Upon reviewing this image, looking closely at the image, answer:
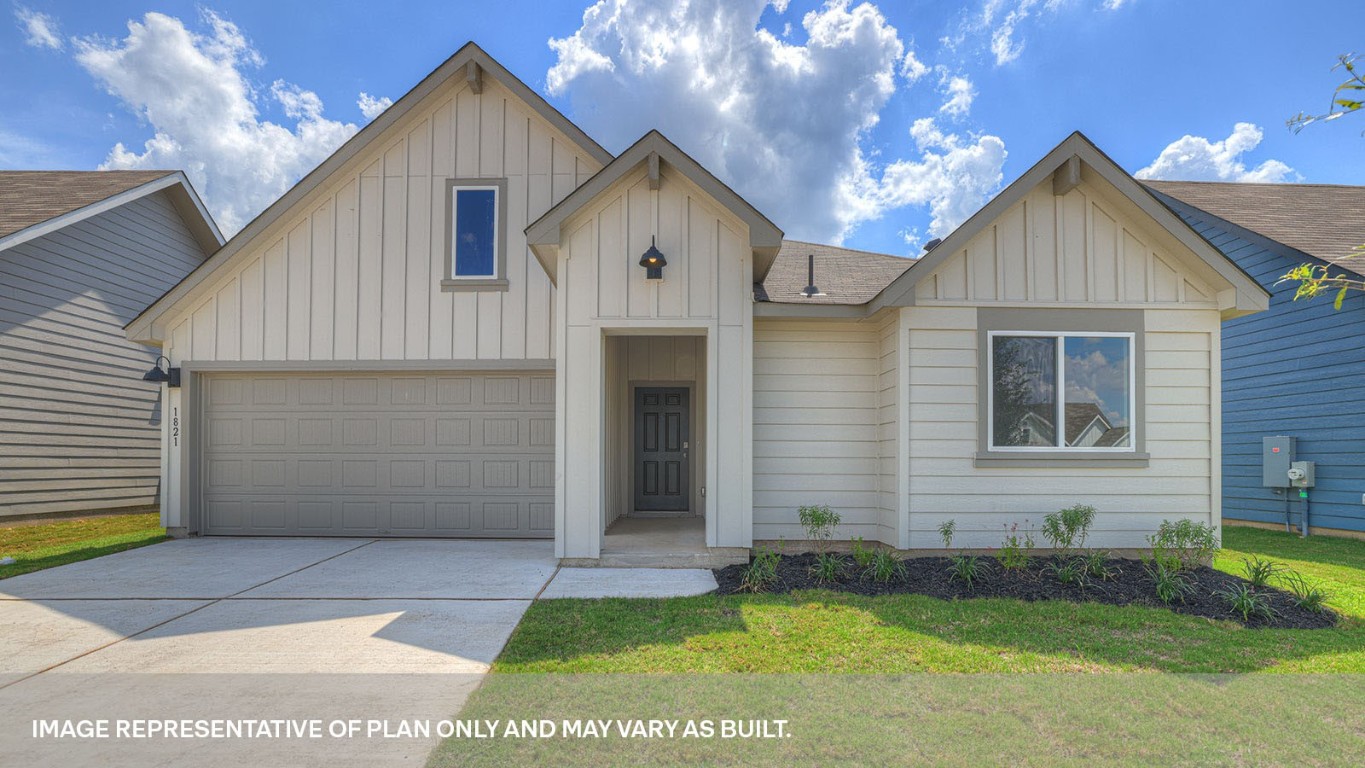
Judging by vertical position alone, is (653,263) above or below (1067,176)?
below

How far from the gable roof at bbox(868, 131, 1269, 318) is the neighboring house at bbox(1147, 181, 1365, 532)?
3.83 meters

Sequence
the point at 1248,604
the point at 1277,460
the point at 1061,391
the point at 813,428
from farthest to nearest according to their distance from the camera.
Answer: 1. the point at 1277,460
2. the point at 813,428
3. the point at 1061,391
4. the point at 1248,604

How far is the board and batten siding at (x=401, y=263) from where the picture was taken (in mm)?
9008

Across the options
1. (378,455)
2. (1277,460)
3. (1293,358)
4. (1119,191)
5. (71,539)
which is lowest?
(71,539)

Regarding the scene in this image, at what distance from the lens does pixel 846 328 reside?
753 centimetres

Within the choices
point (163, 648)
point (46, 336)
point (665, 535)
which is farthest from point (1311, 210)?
point (46, 336)

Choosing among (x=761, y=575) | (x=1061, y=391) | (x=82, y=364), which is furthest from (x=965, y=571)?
(x=82, y=364)

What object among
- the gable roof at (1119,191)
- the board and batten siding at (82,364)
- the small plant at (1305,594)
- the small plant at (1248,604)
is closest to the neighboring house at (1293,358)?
the gable roof at (1119,191)

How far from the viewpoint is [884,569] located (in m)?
6.12

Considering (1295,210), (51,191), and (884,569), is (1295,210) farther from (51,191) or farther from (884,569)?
(51,191)

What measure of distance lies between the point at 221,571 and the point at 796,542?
5.86 meters

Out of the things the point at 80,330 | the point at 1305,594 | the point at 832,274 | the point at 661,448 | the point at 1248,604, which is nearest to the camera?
the point at 1248,604

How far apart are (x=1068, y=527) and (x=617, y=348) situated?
584cm

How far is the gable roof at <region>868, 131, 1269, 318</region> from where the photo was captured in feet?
21.7
